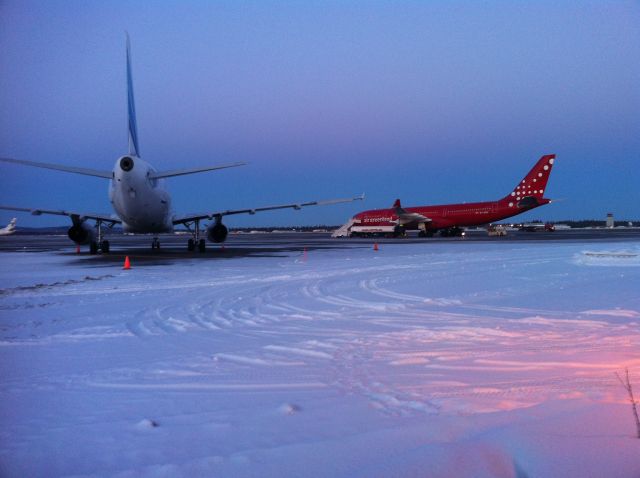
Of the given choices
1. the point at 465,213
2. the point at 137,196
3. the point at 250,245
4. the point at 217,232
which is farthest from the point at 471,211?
the point at 137,196

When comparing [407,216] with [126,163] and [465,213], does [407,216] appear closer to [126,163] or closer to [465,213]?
[465,213]

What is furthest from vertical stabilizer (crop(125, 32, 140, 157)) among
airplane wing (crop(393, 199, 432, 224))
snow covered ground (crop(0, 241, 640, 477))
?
airplane wing (crop(393, 199, 432, 224))

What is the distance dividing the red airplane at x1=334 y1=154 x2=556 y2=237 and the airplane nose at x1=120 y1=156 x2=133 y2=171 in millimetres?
37647

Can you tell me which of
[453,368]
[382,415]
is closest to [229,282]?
[453,368]

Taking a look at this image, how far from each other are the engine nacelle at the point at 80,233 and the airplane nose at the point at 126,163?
630 cm

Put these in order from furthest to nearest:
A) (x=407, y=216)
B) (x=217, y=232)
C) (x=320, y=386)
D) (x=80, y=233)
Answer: (x=407, y=216) < (x=217, y=232) < (x=80, y=233) < (x=320, y=386)

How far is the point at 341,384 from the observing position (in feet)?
15.2

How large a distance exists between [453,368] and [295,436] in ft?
6.96

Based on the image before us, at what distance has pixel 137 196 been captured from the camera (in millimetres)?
22078

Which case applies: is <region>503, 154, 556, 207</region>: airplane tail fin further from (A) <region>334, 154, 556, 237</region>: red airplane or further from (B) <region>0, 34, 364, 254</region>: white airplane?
(B) <region>0, 34, 364, 254</region>: white airplane

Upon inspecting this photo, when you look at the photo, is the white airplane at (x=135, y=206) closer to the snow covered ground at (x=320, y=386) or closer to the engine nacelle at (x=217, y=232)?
the engine nacelle at (x=217, y=232)

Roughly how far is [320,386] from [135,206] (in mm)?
19637

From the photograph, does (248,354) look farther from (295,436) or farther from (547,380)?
(547,380)

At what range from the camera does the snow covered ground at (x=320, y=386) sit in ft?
10.5
